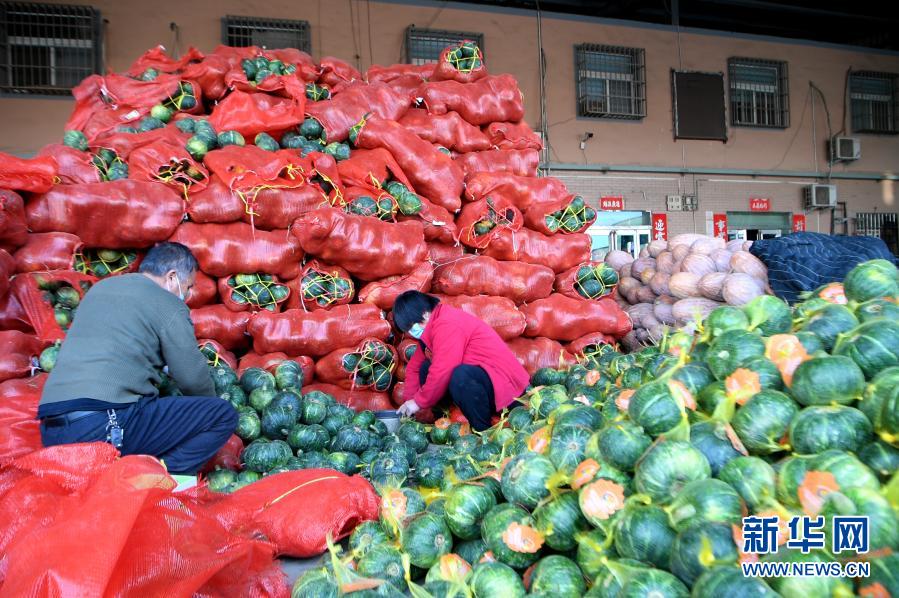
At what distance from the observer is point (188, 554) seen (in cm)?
166

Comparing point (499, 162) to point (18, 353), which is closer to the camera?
point (18, 353)

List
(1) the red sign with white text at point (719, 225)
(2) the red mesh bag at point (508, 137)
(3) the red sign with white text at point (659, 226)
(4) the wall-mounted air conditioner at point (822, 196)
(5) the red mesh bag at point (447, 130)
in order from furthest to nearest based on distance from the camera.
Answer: (4) the wall-mounted air conditioner at point (822, 196), (1) the red sign with white text at point (719, 225), (3) the red sign with white text at point (659, 226), (2) the red mesh bag at point (508, 137), (5) the red mesh bag at point (447, 130)

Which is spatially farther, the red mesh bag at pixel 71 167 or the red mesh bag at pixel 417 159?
the red mesh bag at pixel 417 159

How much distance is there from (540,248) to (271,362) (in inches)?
95.2

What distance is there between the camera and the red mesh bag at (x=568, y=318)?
491 centimetres

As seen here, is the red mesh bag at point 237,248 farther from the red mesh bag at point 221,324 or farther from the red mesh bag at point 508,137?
the red mesh bag at point 508,137

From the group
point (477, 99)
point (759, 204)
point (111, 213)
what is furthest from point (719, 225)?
point (111, 213)

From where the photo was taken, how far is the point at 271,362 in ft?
13.4

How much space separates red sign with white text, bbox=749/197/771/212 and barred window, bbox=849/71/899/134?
2735 mm

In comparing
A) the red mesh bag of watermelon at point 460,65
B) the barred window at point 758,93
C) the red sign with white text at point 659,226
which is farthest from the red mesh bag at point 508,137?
the barred window at point 758,93

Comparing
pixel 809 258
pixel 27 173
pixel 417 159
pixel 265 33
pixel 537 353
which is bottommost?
pixel 537 353

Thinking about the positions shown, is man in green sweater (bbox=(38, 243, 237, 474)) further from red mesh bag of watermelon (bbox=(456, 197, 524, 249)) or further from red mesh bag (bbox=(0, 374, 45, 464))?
red mesh bag of watermelon (bbox=(456, 197, 524, 249))

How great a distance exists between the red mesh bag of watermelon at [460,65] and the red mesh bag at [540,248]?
171 centimetres

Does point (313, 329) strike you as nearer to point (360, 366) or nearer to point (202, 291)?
point (360, 366)
